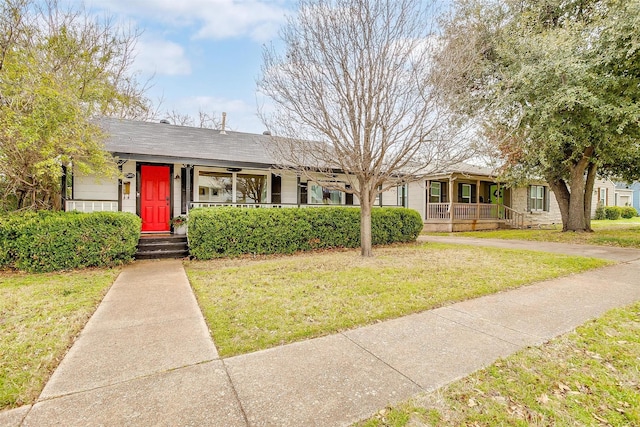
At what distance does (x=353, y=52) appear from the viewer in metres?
6.77

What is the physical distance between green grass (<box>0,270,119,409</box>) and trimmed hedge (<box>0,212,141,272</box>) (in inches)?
16.2

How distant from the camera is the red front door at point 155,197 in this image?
32.7 feet

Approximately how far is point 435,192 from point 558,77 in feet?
31.9

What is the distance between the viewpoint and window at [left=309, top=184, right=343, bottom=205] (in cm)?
1274

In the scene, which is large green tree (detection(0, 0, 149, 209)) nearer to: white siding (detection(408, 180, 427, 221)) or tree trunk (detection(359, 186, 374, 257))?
tree trunk (detection(359, 186, 374, 257))

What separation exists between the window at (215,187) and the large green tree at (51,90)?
121 inches

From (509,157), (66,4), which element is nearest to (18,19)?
(66,4)

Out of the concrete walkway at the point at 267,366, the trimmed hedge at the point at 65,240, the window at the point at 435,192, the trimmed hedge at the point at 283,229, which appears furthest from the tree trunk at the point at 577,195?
the trimmed hedge at the point at 65,240

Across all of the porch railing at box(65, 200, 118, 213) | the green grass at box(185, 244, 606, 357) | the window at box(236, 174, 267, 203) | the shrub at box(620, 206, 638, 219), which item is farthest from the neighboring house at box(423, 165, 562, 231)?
the porch railing at box(65, 200, 118, 213)

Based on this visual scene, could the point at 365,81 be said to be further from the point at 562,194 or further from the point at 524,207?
the point at 524,207

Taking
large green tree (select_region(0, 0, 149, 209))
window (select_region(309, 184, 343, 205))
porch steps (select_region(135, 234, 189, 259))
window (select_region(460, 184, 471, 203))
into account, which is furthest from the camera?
window (select_region(460, 184, 471, 203))

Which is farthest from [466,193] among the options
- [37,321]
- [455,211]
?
[37,321]

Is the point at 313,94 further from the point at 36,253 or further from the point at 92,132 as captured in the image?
the point at 36,253

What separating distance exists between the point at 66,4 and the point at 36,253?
6.50m
